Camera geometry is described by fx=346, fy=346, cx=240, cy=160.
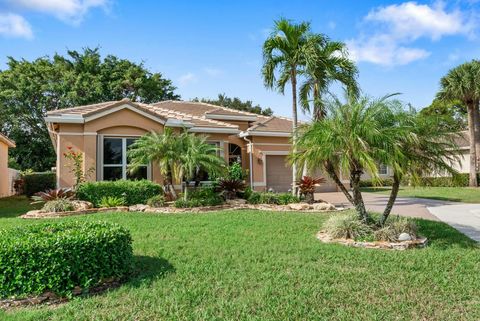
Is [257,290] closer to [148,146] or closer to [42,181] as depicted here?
[148,146]

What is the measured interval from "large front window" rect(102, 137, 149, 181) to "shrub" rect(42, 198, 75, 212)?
3.10m

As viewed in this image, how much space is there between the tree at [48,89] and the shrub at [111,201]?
2456cm

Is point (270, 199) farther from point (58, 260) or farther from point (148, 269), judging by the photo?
point (58, 260)

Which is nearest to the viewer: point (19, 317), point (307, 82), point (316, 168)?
point (19, 317)

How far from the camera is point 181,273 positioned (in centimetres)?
634

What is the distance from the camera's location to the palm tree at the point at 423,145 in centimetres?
852

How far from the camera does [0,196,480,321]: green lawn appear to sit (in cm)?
483

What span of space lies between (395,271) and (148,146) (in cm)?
1082

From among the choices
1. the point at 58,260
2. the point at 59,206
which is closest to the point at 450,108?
the point at 59,206

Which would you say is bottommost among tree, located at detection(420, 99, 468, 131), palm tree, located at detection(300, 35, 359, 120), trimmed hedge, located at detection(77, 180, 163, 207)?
trimmed hedge, located at detection(77, 180, 163, 207)

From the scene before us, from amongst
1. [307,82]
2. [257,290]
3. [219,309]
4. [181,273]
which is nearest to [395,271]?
[257,290]

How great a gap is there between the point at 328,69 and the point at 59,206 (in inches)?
512

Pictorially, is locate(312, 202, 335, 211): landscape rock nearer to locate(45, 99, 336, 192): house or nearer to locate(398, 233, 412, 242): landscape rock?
locate(45, 99, 336, 192): house

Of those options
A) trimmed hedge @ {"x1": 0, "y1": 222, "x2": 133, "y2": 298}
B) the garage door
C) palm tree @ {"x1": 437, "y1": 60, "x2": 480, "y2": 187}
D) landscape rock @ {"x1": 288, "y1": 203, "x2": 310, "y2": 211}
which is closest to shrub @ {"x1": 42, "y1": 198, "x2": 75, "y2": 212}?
trimmed hedge @ {"x1": 0, "y1": 222, "x2": 133, "y2": 298}
